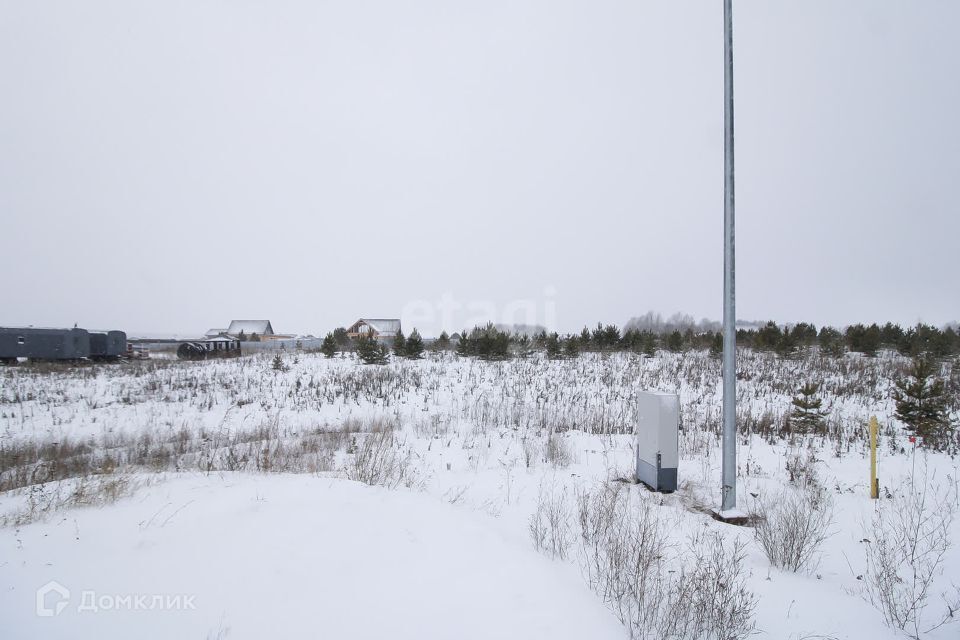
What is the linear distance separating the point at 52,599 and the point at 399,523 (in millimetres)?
2216

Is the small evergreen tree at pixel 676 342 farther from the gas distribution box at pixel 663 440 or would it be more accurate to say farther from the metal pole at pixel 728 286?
the metal pole at pixel 728 286

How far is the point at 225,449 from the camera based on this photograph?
7.61 meters

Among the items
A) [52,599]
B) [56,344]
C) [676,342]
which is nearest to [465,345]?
[676,342]

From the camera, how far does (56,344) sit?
2455cm

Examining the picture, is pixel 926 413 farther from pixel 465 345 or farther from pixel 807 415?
pixel 465 345

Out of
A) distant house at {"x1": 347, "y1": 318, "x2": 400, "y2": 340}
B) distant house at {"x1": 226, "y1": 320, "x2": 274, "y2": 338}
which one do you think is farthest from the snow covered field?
distant house at {"x1": 226, "y1": 320, "x2": 274, "y2": 338}

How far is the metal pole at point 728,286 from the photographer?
183 inches

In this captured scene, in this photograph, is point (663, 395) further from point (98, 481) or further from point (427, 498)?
point (98, 481)

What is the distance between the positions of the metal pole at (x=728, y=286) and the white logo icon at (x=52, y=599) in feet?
19.6

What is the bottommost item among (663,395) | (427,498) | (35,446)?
(35,446)

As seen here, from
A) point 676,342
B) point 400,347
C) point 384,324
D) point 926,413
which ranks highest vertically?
point 384,324

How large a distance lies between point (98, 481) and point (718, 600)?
6.29 meters

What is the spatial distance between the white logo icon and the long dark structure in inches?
1272

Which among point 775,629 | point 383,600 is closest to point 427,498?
point 383,600
